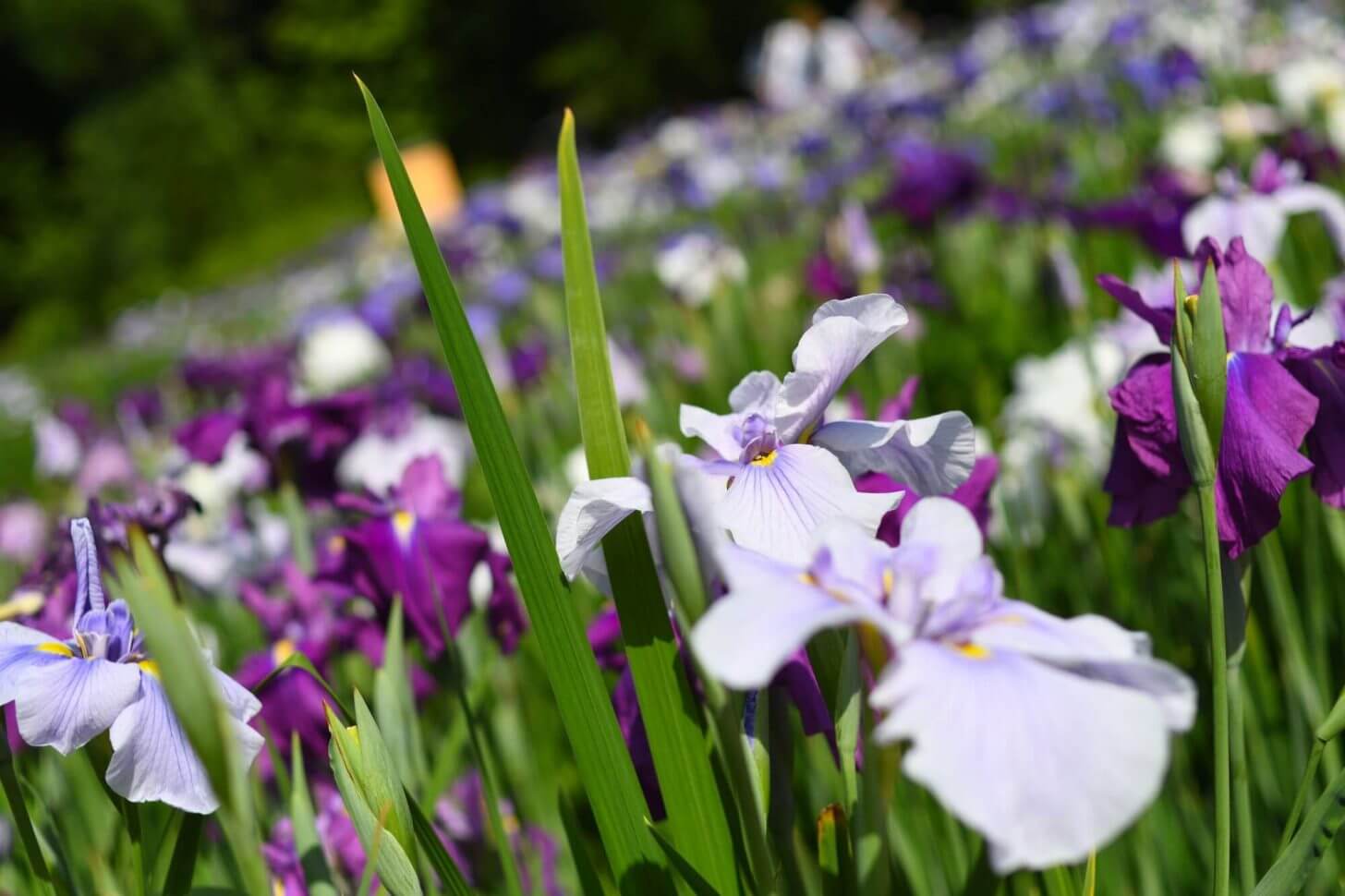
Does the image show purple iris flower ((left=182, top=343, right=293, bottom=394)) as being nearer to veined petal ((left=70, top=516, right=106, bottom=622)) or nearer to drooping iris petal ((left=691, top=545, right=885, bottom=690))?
veined petal ((left=70, top=516, right=106, bottom=622))

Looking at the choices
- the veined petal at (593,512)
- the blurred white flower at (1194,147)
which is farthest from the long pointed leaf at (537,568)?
the blurred white flower at (1194,147)

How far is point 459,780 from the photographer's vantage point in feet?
4.83

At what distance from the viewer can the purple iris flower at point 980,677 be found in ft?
1.49

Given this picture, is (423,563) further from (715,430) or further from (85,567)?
(715,430)

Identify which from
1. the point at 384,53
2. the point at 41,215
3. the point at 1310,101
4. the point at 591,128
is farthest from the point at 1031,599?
the point at 41,215

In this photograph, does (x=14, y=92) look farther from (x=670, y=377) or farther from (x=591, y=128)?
(x=670, y=377)

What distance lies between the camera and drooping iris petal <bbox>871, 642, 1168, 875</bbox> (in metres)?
0.45

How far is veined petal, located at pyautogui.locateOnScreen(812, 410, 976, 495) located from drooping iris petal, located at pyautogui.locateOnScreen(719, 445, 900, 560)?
0.05m

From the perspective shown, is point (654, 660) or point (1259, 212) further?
point (1259, 212)

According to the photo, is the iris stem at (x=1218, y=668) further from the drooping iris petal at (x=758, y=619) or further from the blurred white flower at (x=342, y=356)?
the blurred white flower at (x=342, y=356)

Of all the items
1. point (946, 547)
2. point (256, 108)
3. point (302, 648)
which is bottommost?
point (302, 648)

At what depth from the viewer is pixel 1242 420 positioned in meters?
0.78

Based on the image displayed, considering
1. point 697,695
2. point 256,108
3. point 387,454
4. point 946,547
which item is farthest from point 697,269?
point 256,108

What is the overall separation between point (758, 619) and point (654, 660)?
0.18m
